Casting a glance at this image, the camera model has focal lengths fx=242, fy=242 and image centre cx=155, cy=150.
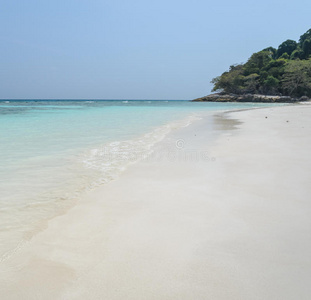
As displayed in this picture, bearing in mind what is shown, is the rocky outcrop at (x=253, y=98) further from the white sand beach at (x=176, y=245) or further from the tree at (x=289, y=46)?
the white sand beach at (x=176, y=245)

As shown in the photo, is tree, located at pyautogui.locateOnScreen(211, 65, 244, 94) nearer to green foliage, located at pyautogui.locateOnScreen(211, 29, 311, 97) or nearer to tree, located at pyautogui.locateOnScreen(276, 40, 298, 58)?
green foliage, located at pyautogui.locateOnScreen(211, 29, 311, 97)

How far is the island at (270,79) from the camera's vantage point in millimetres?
52125

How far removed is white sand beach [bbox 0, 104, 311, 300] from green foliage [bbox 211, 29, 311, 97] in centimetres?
5858

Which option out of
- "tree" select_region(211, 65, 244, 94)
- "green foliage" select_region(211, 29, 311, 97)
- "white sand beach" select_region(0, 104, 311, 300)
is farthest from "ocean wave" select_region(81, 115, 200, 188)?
"tree" select_region(211, 65, 244, 94)

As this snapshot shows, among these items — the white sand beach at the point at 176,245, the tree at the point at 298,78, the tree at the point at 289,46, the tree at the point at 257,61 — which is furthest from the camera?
the tree at the point at 289,46

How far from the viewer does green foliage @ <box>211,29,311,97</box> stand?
172 ft

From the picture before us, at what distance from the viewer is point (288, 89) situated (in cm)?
5606

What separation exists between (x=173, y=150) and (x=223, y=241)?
355cm

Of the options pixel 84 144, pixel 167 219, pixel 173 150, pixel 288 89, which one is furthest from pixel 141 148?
pixel 288 89

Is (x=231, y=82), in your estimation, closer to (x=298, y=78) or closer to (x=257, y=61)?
(x=257, y=61)

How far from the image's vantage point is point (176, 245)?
5.53 ft

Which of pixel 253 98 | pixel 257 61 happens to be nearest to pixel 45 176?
pixel 253 98

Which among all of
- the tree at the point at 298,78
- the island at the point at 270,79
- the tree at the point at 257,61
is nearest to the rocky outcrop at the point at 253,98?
the island at the point at 270,79

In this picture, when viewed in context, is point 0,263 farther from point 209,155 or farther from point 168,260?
point 209,155
